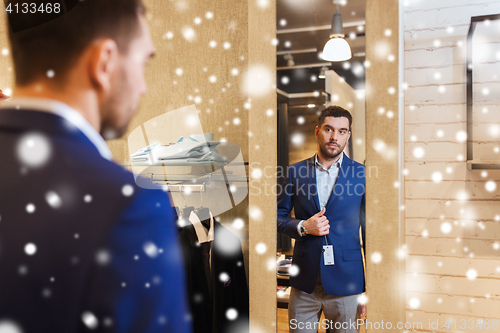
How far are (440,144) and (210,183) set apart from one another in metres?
0.95

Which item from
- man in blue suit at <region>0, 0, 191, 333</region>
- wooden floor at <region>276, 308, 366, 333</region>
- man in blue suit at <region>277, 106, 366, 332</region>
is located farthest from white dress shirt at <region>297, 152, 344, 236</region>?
man in blue suit at <region>0, 0, 191, 333</region>

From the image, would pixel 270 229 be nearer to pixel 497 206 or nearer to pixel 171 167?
pixel 171 167

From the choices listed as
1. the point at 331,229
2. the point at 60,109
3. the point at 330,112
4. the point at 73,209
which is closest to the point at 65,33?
the point at 60,109

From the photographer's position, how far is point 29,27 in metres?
0.77

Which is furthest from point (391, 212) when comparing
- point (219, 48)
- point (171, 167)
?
point (219, 48)

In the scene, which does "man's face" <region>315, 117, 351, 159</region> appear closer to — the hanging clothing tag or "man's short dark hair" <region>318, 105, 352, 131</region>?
"man's short dark hair" <region>318, 105, 352, 131</region>

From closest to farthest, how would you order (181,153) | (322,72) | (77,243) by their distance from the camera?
(77,243) < (322,72) < (181,153)

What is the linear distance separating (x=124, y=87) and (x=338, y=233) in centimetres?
78

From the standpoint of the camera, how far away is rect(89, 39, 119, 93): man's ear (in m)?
0.75

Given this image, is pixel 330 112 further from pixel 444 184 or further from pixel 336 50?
pixel 444 184

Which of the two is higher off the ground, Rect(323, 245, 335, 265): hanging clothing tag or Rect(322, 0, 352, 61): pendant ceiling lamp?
Rect(322, 0, 352, 61): pendant ceiling lamp

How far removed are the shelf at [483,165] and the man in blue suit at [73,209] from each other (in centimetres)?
113

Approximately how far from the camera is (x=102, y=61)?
759mm

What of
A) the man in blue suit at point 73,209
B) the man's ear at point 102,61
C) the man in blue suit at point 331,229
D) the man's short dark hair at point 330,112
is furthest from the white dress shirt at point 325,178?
the man's ear at point 102,61
